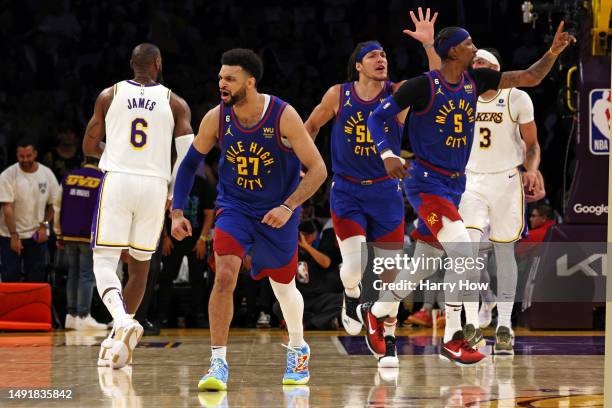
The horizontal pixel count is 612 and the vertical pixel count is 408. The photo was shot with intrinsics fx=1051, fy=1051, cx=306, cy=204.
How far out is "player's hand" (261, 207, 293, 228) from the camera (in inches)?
222

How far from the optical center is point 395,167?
21.4ft

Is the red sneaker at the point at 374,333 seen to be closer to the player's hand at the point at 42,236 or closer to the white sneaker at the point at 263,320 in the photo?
the white sneaker at the point at 263,320

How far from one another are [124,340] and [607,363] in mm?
3651

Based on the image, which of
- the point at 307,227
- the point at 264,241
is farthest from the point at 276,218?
the point at 307,227

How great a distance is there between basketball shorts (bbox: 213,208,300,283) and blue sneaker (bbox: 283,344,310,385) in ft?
1.35

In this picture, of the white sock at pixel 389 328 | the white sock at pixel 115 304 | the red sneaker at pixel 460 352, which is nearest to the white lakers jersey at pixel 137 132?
the white sock at pixel 115 304

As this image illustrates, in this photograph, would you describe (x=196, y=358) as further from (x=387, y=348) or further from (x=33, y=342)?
(x=33, y=342)

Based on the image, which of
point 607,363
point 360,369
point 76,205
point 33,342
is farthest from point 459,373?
point 76,205

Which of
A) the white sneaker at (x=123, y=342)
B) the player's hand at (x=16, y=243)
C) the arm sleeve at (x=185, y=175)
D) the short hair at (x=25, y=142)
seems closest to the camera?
the arm sleeve at (x=185, y=175)

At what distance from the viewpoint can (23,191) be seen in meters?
12.0

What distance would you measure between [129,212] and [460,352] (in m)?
2.42

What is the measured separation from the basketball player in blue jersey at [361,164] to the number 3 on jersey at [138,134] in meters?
1.16

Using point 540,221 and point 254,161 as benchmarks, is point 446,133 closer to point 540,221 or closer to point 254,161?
point 254,161

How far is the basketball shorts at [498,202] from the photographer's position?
8.18m
